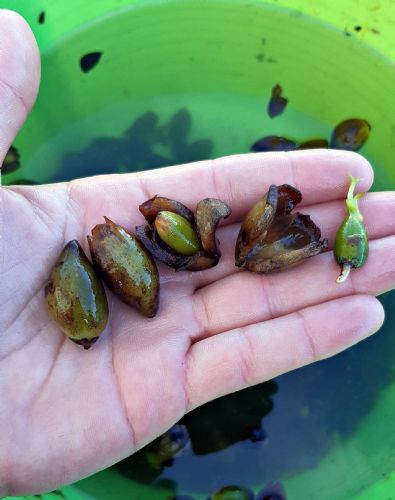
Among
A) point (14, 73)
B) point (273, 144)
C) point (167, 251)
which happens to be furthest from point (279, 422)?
point (14, 73)

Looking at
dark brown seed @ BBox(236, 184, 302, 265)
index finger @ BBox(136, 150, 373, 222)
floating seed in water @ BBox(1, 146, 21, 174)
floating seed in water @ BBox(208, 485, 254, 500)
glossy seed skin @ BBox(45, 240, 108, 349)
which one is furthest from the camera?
floating seed in water @ BBox(1, 146, 21, 174)

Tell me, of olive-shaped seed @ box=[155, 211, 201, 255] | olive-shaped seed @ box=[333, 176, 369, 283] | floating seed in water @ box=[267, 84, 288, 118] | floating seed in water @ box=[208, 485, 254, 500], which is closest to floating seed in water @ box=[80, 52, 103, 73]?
floating seed in water @ box=[267, 84, 288, 118]

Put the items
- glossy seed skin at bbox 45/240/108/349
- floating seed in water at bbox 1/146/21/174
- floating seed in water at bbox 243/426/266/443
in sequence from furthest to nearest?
floating seed in water at bbox 1/146/21/174 < floating seed in water at bbox 243/426/266/443 < glossy seed skin at bbox 45/240/108/349

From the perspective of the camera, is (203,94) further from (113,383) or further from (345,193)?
(113,383)

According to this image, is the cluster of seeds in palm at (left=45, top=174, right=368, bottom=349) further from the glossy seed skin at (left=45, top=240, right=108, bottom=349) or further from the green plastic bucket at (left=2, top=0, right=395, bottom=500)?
the green plastic bucket at (left=2, top=0, right=395, bottom=500)

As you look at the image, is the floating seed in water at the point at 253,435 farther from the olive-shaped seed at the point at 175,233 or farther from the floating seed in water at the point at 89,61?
the floating seed in water at the point at 89,61

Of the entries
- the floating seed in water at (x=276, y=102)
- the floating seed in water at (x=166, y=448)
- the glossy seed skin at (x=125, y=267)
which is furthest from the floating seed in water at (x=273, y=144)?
the floating seed in water at (x=166, y=448)

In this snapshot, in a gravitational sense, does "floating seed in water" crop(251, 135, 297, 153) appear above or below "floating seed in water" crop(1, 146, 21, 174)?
above

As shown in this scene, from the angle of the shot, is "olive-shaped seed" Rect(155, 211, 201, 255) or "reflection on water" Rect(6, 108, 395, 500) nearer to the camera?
"olive-shaped seed" Rect(155, 211, 201, 255)
